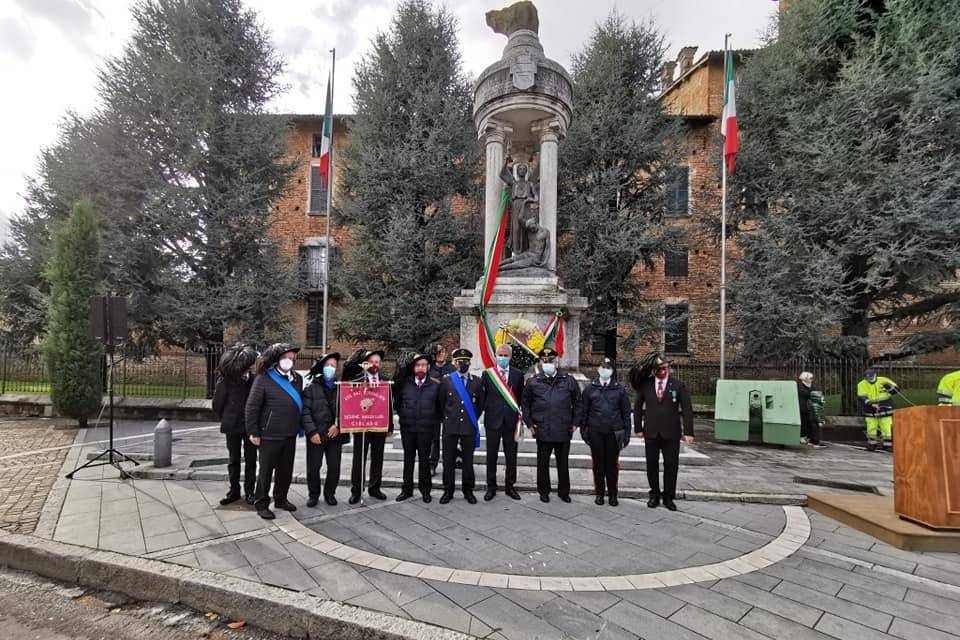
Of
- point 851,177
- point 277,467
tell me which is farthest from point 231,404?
point 851,177

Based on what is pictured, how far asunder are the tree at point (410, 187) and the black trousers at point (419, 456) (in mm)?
9794

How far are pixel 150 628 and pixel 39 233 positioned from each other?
1739 centimetres

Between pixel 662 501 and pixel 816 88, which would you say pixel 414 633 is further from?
pixel 816 88

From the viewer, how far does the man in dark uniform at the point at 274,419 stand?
4.70 m

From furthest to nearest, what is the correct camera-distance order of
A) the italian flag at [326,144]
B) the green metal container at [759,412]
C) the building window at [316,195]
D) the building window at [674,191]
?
the building window at [316,195] < the building window at [674,191] < the italian flag at [326,144] < the green metal container at [759,412]

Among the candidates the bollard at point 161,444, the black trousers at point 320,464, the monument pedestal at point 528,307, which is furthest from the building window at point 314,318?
the black trousers at point 320,464

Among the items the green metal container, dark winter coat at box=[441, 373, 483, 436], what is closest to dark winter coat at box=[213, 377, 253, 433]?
dark winter coat at box=[441, 373, 483, 436]

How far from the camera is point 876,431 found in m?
9.64

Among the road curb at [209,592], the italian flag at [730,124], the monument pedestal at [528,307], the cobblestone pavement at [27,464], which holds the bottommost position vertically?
the cobblestone pavement at [27,464]

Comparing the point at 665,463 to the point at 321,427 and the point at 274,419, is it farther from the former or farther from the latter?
the point at 274,419

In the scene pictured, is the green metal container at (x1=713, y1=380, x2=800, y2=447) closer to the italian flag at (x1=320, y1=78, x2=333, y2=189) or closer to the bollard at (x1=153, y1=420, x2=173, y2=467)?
the bollard at (x1=153, y1=420, x2=173, y2=467)

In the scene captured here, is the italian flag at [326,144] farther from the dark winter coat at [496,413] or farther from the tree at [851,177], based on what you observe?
the tree at [851,177]

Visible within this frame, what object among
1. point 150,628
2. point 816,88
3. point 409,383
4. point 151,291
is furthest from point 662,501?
point 151,291

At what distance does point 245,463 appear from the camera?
5137 mm
